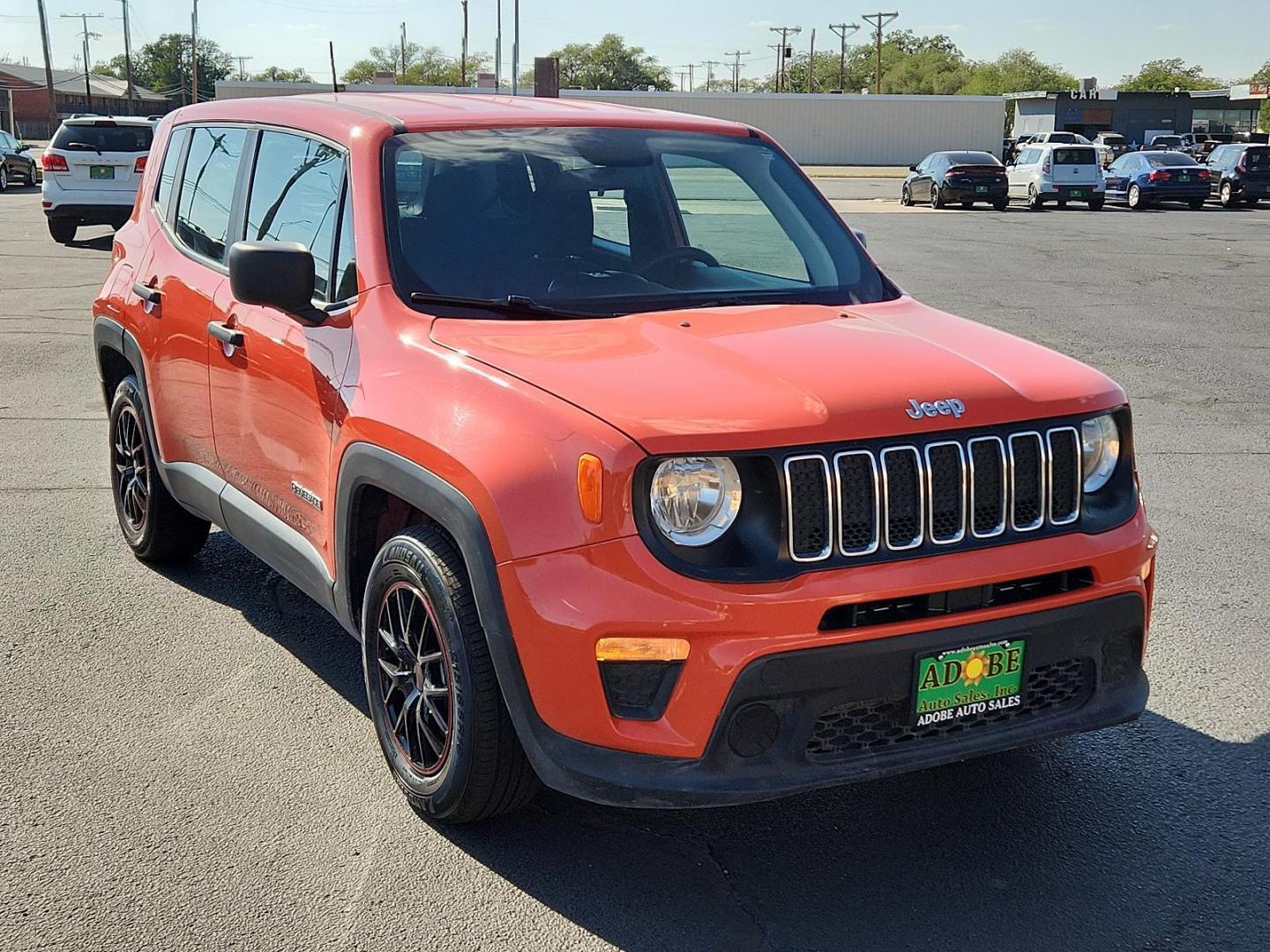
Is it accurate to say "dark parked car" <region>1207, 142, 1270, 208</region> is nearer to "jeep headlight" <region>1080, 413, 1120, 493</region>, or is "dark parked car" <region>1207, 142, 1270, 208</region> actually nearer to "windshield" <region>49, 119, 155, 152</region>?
"windshield" <region>49, 119, 155, 152</region>

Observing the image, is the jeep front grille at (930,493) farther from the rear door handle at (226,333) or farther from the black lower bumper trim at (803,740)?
the rear door handle at (226,333)

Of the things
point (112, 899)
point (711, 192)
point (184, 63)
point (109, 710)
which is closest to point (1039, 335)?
point (711, 192)

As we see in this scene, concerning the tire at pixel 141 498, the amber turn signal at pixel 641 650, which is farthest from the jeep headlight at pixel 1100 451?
the tire at pixel 141 498

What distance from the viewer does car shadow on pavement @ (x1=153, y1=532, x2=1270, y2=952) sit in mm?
3143

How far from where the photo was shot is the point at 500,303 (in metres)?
3.87

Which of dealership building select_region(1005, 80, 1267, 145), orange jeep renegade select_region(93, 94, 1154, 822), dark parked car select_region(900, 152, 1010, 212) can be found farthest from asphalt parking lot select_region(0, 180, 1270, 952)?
dealership building select_region(1005, 80, 1267, 145)

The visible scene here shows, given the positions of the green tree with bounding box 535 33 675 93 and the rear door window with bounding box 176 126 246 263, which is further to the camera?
the green tree with bounding box 535 33 675 93

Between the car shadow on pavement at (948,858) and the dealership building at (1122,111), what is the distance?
90885 mm

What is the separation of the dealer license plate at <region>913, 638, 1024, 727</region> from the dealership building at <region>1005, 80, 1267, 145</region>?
91.5 metres

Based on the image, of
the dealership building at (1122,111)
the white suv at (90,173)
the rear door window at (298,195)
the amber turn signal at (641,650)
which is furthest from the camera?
the dealership building at (1122,111)

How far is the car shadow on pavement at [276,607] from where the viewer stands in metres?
4.75

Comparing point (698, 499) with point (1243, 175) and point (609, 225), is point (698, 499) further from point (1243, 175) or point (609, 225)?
point (1243, 175)

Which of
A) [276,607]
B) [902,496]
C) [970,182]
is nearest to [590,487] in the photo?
[902,496]

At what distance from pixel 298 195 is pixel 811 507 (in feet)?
7.36
